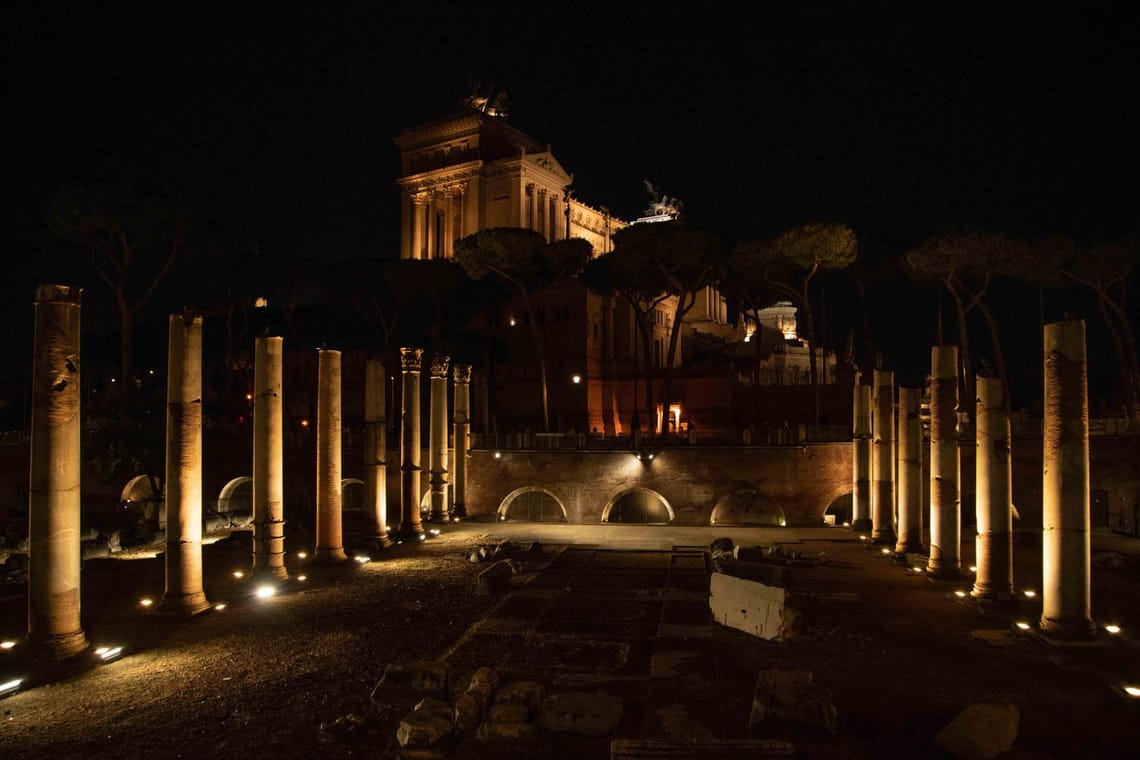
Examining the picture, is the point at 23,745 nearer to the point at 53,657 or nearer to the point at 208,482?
the point at 53,657

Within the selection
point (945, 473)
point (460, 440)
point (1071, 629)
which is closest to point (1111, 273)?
point (945, 473)

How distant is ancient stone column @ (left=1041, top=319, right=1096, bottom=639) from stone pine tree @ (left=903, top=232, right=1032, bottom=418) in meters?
18.5

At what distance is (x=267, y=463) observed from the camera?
12.5m

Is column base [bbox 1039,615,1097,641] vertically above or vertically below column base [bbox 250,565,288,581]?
above

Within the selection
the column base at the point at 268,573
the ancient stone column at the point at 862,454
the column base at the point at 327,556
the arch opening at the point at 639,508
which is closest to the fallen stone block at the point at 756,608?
the column base at the point at 268,573

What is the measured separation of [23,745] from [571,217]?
49.9 m

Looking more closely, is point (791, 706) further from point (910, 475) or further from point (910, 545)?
point (910, 475)

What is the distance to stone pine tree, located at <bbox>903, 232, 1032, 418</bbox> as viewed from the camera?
26578 mm

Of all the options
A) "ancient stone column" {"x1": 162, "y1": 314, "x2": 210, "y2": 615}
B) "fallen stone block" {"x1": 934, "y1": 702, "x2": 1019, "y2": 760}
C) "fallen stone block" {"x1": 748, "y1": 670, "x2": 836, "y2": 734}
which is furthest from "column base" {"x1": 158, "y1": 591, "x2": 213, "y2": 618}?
"fallen stone block" {"x1": 934, "y1": 702, "x2": 1019, "y2": 760}

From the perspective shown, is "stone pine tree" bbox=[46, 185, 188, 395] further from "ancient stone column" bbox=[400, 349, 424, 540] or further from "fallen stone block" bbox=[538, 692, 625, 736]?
"fallen stone block" bbox=[538, 692, 625, 736]

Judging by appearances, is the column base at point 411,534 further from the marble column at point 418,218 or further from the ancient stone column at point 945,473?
the marble column at point 418,218

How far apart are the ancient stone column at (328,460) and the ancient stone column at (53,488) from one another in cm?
560

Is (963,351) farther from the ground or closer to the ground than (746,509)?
farther from the ground

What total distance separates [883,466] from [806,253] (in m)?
13.1
